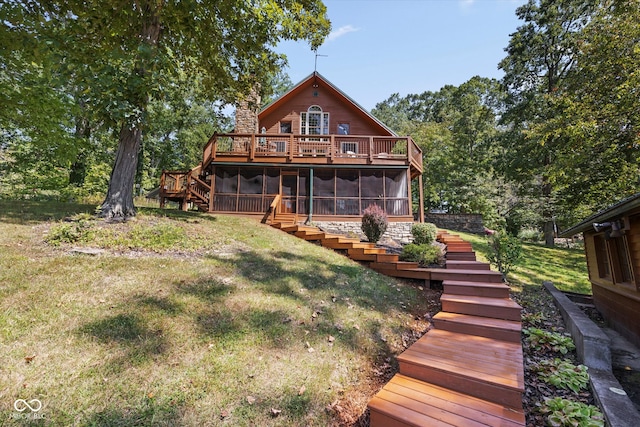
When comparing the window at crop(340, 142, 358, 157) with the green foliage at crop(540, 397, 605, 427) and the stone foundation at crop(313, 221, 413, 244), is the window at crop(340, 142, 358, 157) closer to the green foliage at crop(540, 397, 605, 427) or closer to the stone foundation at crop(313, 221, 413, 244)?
the stone foundation at crop(313, 221, 413, 244)

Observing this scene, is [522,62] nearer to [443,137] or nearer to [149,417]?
[443,137]

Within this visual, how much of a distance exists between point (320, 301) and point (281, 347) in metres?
1.47

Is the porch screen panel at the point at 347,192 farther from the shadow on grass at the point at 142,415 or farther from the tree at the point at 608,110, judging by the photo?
the shadow on grass at the point at 142,415

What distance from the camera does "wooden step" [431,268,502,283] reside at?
235 inches

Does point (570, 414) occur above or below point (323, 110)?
below

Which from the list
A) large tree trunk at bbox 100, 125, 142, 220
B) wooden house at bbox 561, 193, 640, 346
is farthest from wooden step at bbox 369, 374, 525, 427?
large tree trunk at bbox 100, 125, 142, 220

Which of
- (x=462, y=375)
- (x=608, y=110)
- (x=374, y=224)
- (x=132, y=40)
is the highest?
(x=132, y=40)

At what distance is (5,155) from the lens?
694 inches

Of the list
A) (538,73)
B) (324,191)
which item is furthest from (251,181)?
(538,73)

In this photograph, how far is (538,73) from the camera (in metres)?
18.7

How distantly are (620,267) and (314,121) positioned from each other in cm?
1417

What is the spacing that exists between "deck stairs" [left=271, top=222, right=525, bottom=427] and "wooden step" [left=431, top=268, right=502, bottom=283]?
475 mm

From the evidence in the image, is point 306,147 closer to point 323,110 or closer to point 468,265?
point 323,110

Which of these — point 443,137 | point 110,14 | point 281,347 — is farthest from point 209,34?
point 443,137
